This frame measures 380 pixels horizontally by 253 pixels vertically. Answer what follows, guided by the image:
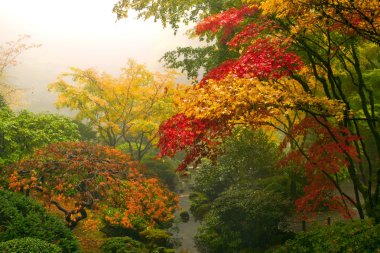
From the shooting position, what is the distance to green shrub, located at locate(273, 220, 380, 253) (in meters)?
4.84

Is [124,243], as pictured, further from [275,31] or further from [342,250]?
[275,31]

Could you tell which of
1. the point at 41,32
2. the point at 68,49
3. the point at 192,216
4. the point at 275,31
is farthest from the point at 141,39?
the point at 275,31

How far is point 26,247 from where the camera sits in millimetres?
6164

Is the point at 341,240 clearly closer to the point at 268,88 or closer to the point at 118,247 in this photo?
the point at 268,88

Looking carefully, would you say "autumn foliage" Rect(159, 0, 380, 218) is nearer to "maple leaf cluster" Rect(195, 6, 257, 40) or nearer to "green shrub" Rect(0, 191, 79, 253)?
"maple leaf cluster" Rect(195, 6, 257, 40)

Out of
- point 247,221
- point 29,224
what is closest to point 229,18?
point 29,224

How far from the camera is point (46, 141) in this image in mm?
12375

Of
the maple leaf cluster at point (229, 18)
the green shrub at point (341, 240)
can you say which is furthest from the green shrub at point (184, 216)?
the maple leaf cluster at point (229, 18)

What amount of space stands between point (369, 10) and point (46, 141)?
11840mm

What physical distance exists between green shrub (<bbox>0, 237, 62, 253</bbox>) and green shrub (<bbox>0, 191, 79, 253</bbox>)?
0.76 meters

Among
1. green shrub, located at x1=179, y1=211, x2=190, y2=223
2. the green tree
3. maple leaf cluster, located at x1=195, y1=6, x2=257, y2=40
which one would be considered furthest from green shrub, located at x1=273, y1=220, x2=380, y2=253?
green shrub, located at x1=179, y1=211, x2=190, y2=223

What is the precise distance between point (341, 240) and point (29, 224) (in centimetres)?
677

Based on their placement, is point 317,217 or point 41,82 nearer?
point 317,217

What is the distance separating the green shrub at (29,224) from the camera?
7.02 metres
